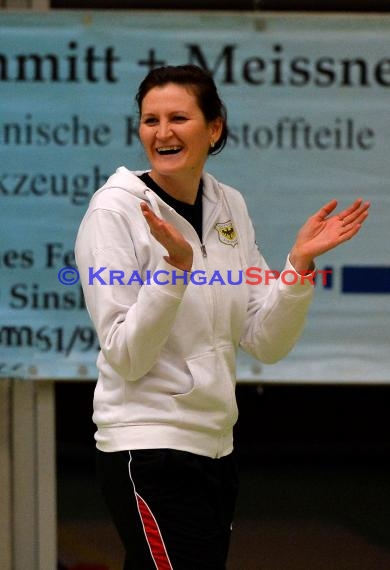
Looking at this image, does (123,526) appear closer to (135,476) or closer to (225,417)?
(135,476)

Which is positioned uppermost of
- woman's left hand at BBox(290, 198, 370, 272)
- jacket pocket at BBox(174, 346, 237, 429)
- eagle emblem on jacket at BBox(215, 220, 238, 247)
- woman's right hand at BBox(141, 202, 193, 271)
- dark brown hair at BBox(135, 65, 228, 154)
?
dark brown hair at BBox(135, 65, 228, 154)

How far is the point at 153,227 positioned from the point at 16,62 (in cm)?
197

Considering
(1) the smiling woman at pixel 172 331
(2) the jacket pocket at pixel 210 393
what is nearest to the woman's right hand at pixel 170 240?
(1) the smiling woman at pixel 172 331

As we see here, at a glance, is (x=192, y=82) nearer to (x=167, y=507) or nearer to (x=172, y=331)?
(x=172, y=331)

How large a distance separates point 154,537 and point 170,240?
659mm

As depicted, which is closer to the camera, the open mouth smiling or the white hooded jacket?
the white hooded jacket

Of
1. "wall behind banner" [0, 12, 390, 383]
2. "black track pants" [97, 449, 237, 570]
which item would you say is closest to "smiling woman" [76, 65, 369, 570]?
"black track pants" [97, 449, 237, 570]

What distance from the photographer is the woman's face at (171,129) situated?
250cm

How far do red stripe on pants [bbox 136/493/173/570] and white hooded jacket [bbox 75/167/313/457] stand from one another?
14 centimetres

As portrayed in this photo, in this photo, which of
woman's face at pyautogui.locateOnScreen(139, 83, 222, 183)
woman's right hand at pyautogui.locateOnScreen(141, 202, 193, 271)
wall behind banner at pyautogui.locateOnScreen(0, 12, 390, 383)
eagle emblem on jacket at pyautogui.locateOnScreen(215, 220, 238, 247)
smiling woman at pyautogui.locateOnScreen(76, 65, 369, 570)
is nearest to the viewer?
woman's right hand at pyautogui.locateOnScreen(141, 202, 193, 271)

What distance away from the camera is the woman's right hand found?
88.4 inches

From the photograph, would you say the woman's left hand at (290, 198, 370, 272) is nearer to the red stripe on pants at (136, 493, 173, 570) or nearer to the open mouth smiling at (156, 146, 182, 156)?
the open mouth smiling at (156, 146, 182, 156)

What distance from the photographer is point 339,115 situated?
4.05m

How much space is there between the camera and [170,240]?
226cm
